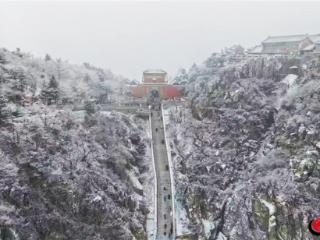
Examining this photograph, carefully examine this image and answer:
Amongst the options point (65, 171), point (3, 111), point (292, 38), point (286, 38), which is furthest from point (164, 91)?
point (3, 111)

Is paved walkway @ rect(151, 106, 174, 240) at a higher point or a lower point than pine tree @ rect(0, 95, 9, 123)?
lower

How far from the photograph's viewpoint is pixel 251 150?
126 ft

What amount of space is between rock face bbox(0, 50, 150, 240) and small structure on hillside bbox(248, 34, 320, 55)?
2713cm

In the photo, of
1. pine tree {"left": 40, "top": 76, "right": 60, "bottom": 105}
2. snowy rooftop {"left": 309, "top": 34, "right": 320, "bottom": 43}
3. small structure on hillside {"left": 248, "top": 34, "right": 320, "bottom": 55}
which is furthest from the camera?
snowy rooftop {"left": 309, "top": 34, "right": 320, "bottom": 43}

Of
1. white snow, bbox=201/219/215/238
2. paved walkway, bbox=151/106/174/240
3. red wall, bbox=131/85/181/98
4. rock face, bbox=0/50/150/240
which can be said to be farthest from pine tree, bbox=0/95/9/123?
red wall, bbox=131/85/181/98

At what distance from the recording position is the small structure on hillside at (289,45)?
2100 inches

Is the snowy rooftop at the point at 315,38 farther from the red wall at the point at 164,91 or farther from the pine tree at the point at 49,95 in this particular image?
the pine tree at the point at 49,95

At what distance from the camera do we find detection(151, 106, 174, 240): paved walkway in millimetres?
34094

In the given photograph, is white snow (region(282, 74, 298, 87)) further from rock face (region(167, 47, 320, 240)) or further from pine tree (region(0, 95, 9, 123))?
pine tree (region(0, 95, 9, 123))

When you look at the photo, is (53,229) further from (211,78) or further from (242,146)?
(211,78)

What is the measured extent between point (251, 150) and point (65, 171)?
64.2 feet

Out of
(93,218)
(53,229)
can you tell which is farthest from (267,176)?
(53,229)

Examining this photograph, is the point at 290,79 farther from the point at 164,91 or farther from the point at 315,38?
the point at 164,91

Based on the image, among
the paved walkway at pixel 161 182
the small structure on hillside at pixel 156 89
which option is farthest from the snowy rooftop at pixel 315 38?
the paved walkway at pixel 161 182
